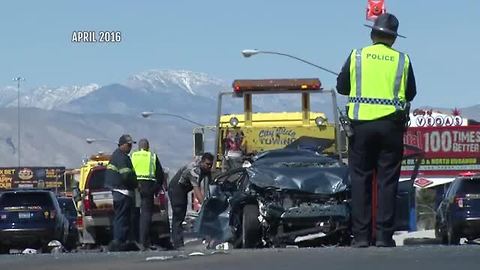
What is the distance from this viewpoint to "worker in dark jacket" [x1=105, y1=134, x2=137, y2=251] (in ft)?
55.3

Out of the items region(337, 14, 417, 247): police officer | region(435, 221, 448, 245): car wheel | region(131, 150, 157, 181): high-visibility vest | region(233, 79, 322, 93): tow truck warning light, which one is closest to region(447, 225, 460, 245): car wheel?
region(435, 221, 448, 245): car wheel

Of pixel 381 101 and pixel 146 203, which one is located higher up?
pixel 381 101

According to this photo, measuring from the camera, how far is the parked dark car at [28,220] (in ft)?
78.6

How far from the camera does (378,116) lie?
9.16 meters

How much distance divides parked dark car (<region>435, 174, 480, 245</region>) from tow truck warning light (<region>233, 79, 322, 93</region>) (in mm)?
3510

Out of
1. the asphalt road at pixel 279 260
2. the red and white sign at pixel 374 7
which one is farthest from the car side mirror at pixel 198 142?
the asphalt road at pixel 279 260

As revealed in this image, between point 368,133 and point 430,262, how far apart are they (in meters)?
1.80

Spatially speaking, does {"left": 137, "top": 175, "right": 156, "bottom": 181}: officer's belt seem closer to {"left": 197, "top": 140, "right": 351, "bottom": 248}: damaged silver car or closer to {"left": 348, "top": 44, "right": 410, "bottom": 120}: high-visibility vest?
{"left": 197, "top": 140, "right": 351, "bottom": 248}: damaged silver car

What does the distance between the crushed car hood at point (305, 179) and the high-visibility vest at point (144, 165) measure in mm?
5157

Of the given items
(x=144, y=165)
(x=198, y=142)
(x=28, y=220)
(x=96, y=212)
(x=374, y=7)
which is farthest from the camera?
(x=374, y=7)

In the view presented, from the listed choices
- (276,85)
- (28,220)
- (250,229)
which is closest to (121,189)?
(250,229)

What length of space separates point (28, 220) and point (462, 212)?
828 centimetres

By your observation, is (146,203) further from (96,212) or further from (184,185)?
(96,212)

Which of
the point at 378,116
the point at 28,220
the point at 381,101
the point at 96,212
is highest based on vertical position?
the point at 381,101
